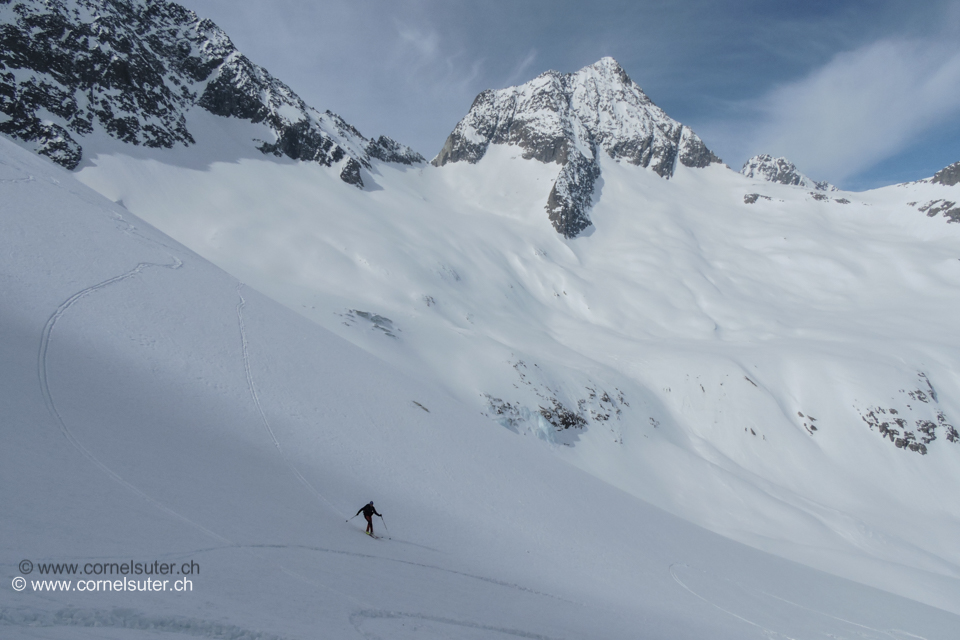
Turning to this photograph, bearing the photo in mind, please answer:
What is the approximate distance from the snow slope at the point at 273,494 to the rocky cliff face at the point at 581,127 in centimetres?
11422

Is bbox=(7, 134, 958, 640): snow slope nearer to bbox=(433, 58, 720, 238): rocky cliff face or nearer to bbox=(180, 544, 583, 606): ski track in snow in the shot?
bbox=(180, 544, 583, 606): ski track in snow

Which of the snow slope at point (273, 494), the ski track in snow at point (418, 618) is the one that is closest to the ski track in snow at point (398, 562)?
the snow slope at point (273, 494)

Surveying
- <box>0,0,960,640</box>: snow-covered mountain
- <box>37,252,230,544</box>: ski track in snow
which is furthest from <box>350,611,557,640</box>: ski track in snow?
<box>37,252,230,544</box>: ski track in snow

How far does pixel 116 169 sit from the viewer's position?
60719 mm

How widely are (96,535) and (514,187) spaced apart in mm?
124345

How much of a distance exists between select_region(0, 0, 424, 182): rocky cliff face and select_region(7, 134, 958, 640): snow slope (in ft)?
196

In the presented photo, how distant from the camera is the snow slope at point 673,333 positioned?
112 ft

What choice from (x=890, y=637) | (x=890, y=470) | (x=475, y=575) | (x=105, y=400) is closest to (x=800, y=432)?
(x=890, y=470)

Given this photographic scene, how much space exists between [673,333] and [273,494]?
228ft

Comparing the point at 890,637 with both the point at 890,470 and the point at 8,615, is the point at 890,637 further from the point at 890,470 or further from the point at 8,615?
the point at 890,470

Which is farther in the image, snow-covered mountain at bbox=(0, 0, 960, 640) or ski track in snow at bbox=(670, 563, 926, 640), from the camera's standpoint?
snow-covered mountain at bbox=(0, 0, 960, 640)

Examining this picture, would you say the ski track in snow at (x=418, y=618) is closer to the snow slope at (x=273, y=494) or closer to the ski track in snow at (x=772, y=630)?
the snow slope at (x=273, y=494)

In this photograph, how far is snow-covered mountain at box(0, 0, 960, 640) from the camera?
24.6 m

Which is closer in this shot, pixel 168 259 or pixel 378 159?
pixel 168 259
